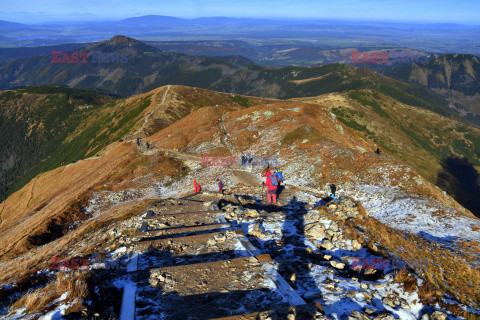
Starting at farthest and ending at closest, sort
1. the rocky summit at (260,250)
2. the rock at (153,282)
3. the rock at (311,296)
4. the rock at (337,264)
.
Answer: the rock at (337,264), the rock at (153,282), the rock at (311,296), the rocky summit at (260,250)

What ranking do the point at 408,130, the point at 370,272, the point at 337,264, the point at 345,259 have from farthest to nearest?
the point at 408,130 → the point at 345,259 → the point at 337,264 → the point at 370,272

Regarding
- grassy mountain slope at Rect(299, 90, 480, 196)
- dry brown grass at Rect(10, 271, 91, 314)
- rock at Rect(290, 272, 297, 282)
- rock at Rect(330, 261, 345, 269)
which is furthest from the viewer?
grassy mountain slope at Rect(299, 90, 480, 196)

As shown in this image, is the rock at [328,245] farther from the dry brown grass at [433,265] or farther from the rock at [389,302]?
the rock at [389,302]

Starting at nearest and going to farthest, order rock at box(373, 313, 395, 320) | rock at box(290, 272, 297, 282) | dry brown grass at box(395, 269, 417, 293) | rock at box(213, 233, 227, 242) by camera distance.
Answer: rock at box(373, 313, 395, 320) → dry brown grass at box(395, 269, 417, 293) → rock at box(290, 272, 297, 282) → rock at box(213, 233, 227, 242)

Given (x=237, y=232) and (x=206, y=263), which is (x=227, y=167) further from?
(x=206, y=263)

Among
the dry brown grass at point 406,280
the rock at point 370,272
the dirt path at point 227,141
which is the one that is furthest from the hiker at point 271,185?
the dirt path at point 227,141

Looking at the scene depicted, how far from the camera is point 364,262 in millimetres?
13461

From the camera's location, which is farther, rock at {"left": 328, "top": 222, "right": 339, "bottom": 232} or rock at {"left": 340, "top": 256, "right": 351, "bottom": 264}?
rock at {"left": 328, "top": 222, "right": 339, "bottom": 232}

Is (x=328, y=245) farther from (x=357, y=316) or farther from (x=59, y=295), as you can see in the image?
(x=59, y=295)

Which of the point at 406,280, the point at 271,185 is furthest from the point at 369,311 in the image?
the point at 271,185

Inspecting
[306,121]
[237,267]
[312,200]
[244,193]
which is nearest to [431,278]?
[237,267]

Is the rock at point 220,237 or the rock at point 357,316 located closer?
the rock at point 357,316

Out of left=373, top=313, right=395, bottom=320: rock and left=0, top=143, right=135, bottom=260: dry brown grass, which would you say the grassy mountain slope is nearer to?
left=0, top=143, right=135, bottom=260: dry brown grass

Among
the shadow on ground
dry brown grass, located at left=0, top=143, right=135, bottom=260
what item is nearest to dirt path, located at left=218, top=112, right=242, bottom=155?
dry brown grass, located at left=0, top=143, right=135, bottom=260
